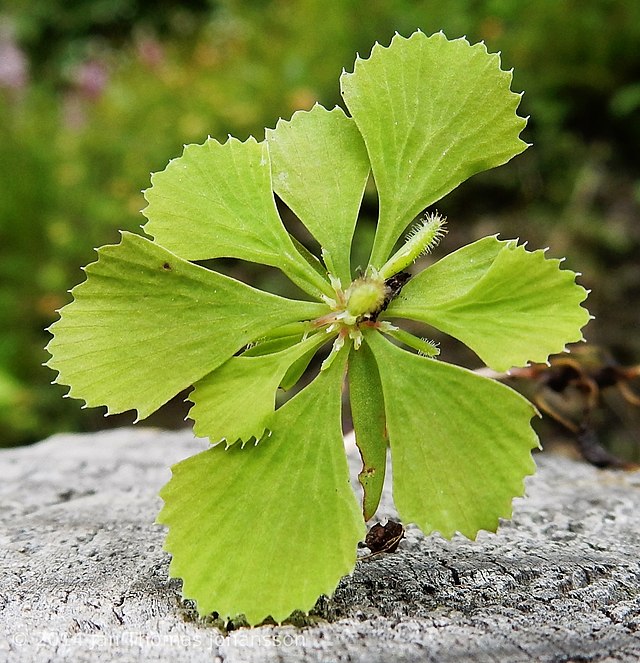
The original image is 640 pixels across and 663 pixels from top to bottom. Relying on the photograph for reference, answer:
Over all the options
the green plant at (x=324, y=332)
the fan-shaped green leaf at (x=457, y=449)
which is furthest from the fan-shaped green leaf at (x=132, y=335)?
the fan-shaped green leaf at (x=457, y=449)

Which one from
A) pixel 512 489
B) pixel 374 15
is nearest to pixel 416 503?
pixel 512 489

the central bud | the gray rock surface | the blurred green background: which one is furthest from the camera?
the blurred green background

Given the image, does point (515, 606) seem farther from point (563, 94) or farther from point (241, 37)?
point (241, 37)

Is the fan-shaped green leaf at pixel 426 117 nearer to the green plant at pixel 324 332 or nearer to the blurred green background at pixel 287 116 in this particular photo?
the green plant at pixel 324 332

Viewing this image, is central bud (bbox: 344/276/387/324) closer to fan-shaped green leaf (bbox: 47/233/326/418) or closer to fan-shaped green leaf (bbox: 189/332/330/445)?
fan-shaped green leaf (bbox: 189/332/330/445)

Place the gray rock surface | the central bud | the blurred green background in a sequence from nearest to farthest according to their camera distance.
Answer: the gray rock surface, the central bud, the blurred green background

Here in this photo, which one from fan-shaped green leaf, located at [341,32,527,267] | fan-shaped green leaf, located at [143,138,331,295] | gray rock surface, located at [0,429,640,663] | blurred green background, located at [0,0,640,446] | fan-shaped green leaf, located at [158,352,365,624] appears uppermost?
blurred green background, located at [0,0,640,446]

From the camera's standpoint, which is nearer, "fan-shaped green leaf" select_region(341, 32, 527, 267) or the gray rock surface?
the gray rock surface

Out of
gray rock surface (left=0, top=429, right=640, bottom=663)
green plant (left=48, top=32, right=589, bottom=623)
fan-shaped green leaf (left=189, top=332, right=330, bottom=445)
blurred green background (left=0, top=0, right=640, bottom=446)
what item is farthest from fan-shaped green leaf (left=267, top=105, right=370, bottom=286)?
blurred green background (left=0, top=0, right=640, bottom=446)
